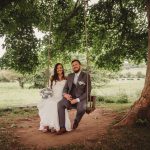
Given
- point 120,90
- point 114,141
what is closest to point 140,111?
point 114,141

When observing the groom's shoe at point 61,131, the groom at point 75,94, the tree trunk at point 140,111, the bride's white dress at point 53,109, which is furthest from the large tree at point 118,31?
the groom's shoe at point 61,131

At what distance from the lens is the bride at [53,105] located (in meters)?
10.2

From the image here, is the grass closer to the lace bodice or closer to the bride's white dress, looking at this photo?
the bride's white dress

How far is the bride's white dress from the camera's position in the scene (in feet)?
33.5

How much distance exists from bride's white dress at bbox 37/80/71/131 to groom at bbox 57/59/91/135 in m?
0.26

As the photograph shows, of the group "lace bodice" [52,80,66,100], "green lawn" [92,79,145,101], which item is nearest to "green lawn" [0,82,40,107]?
"green lawn" [92,79,145,101]

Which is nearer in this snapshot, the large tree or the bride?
the bride

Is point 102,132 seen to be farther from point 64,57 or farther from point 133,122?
point 64,57

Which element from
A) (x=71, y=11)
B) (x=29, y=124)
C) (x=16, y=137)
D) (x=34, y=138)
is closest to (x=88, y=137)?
(x=34, y=138)

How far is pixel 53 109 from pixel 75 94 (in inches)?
32.1

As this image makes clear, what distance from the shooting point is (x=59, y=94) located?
10773 millimetres

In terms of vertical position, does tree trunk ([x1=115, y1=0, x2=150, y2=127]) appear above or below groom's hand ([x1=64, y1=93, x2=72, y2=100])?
below

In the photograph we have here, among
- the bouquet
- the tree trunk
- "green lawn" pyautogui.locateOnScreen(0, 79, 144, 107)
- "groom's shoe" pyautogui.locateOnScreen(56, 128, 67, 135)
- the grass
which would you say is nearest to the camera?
the grass

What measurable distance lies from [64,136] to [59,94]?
1683 millimetres
